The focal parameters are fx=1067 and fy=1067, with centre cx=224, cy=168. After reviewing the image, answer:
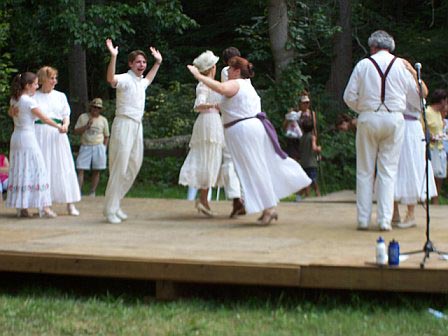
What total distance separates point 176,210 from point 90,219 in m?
1.30

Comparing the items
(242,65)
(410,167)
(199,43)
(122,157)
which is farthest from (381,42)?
(199,43)

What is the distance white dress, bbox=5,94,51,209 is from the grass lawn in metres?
2.85

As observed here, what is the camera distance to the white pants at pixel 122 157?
11.2m

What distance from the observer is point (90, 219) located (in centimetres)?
1177

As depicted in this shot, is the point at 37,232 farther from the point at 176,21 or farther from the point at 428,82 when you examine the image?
the point at 428,82

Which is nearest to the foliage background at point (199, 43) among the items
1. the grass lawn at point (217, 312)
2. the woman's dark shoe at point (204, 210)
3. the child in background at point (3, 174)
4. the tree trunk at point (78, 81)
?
the tree trunk at point (78, 81)

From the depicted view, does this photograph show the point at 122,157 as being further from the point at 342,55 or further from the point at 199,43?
the point at 199,43

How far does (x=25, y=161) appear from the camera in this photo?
11.9m

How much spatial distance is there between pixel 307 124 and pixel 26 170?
20.0 ft

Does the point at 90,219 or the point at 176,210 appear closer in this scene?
the point at 90,219

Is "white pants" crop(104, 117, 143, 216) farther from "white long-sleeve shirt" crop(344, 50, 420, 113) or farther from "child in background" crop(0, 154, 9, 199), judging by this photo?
"child in background" crop(0, 154, 9, 199)

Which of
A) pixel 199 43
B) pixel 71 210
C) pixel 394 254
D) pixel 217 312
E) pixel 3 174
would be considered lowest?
pixel 217 312

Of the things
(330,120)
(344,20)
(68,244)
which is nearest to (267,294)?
(68,244)

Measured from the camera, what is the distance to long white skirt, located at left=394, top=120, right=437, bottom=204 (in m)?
10.5
